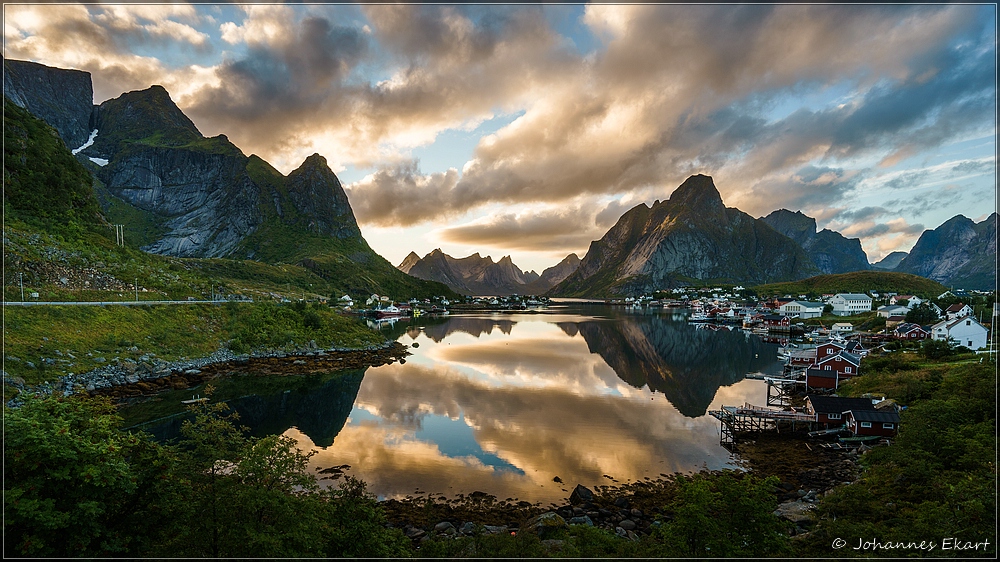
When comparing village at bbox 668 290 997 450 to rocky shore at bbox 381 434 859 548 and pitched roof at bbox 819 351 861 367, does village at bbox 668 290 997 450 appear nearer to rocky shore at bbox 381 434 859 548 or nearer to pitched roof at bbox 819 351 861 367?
pitched roof at bbox 819 351 861 367

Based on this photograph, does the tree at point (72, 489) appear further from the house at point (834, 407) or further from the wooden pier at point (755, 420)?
the house at point (834, 407)

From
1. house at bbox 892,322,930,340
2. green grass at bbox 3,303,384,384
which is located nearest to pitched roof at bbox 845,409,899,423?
house at bbox 892,322,930,340

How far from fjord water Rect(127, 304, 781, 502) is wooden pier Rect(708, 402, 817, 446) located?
1558 mm

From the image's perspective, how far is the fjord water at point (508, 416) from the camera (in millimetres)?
26891

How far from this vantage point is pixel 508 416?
1510 inches

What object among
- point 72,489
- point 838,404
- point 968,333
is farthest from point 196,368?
point 968,333

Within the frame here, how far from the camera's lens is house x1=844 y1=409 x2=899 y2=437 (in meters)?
30.3

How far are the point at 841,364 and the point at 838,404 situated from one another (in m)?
19.4

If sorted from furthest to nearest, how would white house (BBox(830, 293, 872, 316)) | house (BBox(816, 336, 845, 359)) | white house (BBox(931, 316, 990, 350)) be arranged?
1. white house (BBox(830, 293, 872, 316))
2. white house (BBox(931, 316, 990, 350))
3. house (BBox(816, 336, 845, 359))

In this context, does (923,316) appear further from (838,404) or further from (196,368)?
(196,368)

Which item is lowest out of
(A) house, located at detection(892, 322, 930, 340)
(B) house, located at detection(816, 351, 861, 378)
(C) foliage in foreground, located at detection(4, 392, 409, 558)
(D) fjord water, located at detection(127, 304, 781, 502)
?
(D) fjord water, located at detection(127, 304, 781, 502)

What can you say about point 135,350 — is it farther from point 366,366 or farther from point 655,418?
point 655,418

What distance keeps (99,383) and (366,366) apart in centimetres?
2823

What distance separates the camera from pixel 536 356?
70.8 meters
